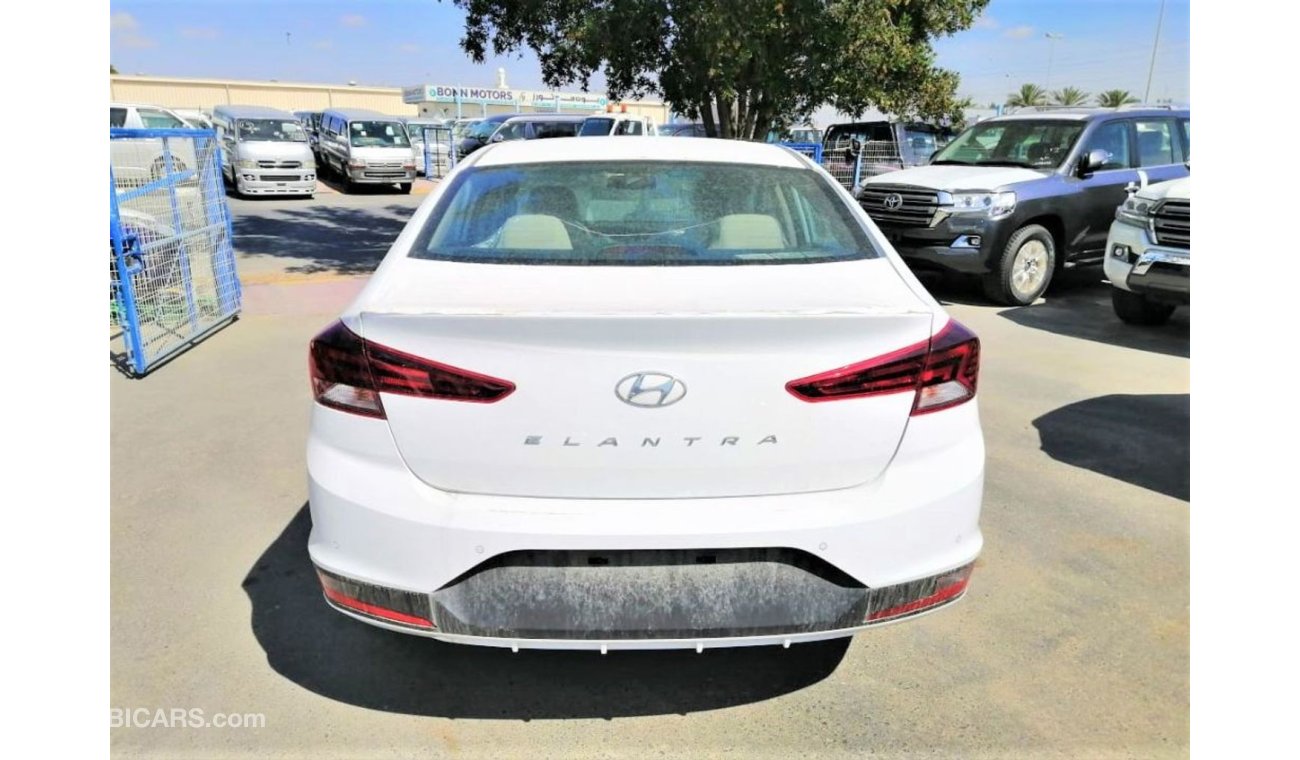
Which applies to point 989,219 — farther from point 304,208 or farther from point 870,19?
point 304,208

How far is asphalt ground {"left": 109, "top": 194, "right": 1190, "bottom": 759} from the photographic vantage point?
8.38 ft

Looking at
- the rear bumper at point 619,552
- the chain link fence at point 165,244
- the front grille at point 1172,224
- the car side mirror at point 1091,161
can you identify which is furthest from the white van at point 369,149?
the rear bumper at point 619,552

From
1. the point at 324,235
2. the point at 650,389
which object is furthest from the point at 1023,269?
the point at 324,235

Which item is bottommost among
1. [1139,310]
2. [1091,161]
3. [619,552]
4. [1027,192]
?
[619,552]

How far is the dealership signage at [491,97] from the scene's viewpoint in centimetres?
4584

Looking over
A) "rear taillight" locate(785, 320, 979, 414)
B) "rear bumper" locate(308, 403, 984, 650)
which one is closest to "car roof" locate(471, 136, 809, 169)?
"rear taillight" locate(785, 320, 979, 414)

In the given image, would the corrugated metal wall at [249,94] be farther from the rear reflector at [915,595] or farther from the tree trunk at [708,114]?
the rear reflector at [915,595]

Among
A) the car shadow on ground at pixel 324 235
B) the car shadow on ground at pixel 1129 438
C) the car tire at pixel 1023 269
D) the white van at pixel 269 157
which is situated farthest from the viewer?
the white van at pixel 269 157

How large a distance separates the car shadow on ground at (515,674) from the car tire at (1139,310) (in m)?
6.46

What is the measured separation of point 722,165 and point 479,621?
196cm

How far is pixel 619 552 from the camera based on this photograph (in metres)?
2.17

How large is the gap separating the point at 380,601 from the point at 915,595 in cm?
142

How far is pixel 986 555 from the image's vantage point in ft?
11.8

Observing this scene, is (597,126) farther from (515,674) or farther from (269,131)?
(515,674)
